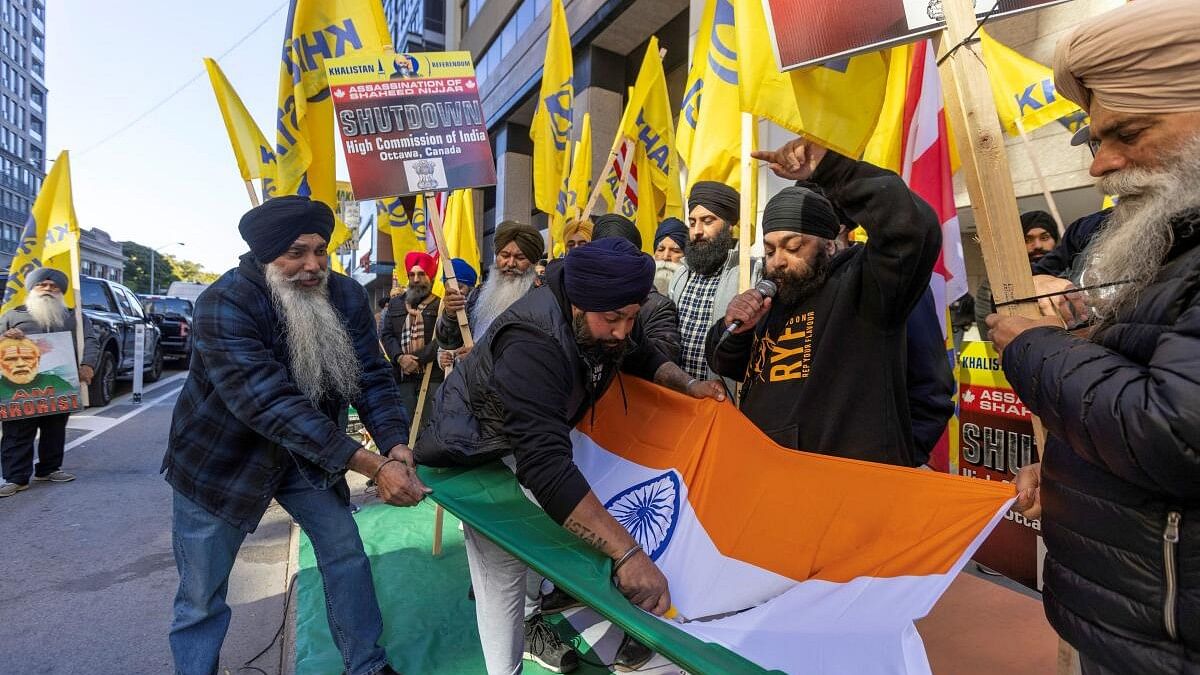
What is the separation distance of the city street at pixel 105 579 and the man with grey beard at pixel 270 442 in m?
0.72

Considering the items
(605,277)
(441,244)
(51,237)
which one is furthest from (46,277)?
(605,277)

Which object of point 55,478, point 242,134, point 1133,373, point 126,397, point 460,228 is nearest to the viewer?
point 1133,373

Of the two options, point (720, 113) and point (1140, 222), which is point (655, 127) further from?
point (1140, 222)

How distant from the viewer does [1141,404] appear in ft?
3.49

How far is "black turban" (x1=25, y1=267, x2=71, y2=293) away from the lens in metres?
6.22

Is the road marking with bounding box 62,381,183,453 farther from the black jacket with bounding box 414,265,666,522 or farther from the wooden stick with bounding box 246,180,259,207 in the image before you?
the black jacket with bounding box 414,265,666,522

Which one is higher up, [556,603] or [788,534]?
[788,534]

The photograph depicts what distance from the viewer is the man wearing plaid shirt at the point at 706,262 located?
3520 mm

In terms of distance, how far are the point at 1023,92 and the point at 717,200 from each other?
2.64m

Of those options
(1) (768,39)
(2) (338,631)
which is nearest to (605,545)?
(2) (338,631)

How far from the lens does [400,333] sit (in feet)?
Answer: 22.0

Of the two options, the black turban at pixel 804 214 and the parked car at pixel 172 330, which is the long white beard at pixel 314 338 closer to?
the black turban at pixel 804 214

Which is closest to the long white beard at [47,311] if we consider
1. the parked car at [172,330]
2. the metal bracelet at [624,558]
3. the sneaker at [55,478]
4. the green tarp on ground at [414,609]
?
the sneaker at [55,478]

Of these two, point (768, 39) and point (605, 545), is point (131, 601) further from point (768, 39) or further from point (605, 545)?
point (768, 39)
